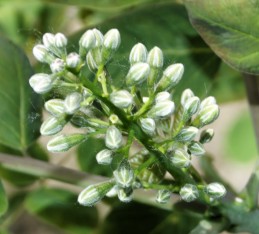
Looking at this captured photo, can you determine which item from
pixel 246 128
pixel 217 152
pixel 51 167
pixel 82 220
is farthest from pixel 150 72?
pixel 217 152

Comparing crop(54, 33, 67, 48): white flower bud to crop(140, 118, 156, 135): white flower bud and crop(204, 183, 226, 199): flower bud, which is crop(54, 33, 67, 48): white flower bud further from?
crop(204, 183, 226, 199): flower bud

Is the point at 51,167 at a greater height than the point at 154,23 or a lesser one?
lesser

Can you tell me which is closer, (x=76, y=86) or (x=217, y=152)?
(x=76, y=86)

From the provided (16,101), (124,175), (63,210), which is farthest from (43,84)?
(63,210)

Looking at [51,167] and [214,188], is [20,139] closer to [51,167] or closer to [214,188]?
[51,167]

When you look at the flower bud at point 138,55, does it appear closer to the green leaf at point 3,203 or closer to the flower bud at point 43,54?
the flower bud at point 43,54

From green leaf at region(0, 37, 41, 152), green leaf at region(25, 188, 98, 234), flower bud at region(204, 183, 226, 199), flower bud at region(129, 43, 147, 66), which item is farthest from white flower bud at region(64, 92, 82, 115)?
green leaf at region(25, 188, 98, 234)

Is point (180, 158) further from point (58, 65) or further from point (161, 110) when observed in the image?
point (58, 65)
